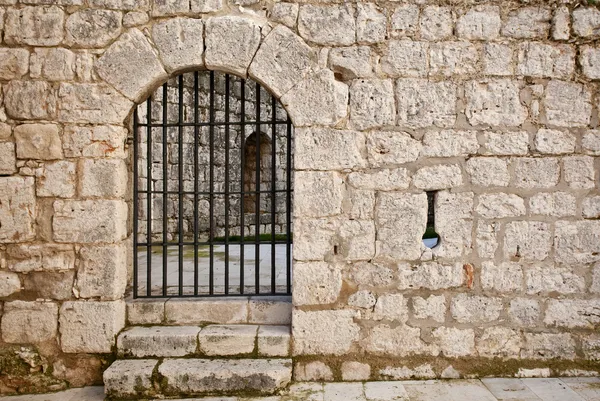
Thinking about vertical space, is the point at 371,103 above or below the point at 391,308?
above

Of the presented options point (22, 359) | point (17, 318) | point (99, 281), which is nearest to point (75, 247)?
point (99, 281)

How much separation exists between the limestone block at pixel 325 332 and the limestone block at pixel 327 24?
208 cm

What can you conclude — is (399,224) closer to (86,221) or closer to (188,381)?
(188,381)

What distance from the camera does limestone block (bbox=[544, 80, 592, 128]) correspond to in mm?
3287

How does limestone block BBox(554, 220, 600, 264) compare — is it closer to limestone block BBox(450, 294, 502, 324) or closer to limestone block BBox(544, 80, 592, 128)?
limestone block BBox(450, 294, 502, 324)

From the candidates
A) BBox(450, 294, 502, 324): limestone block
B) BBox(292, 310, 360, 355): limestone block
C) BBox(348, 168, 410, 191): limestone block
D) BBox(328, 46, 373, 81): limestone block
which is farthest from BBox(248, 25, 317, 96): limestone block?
BBox(450, 294, 502, 324): limestone block

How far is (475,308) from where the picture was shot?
3.27 m

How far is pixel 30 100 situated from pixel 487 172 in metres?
3.53

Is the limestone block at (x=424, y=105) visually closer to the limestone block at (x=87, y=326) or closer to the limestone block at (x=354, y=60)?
the limestone block at (x=354, y=60)

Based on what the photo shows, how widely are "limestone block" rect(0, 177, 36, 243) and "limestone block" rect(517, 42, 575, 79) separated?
3.87 metres

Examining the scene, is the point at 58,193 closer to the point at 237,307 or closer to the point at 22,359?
the point at 22,359

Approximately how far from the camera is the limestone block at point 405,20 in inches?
128

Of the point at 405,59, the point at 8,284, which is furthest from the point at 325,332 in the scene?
the point at 8,284

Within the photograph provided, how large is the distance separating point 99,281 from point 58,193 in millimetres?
738
